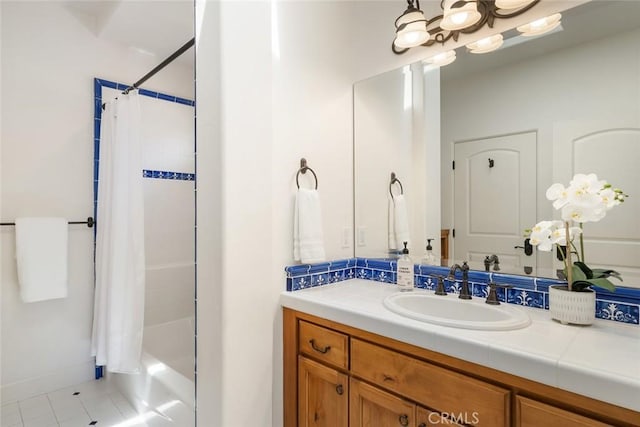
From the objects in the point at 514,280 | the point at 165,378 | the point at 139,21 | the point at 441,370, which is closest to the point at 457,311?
the point at 514,280

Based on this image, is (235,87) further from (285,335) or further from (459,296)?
(459,296)

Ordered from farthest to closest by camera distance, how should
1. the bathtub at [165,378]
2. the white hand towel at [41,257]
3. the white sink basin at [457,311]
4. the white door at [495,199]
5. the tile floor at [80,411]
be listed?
the white hand towel at [41,257], the tile floor at [80,411], the bathtub at [165,378], the white door at [495,199], the white sink basin at [457,311]

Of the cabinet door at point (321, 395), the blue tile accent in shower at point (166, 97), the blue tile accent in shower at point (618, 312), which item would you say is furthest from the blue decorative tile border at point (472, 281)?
the blue tile accent in shower at point (166, 97)

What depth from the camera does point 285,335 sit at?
144cm

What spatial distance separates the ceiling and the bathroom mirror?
1439 millimetres

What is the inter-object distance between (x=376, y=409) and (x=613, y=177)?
119 cm

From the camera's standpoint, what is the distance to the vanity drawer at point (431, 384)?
0.87 m

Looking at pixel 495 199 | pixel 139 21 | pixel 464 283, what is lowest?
pixel 464 283

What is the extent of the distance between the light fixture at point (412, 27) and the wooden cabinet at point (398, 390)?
4.47ft

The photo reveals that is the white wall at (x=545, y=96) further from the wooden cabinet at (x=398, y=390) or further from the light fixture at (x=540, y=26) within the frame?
the wooden cabinet at (x=398, y=390)

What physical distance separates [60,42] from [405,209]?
2.74 m

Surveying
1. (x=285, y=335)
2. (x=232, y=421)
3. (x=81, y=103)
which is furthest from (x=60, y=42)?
(x=232, y=421)

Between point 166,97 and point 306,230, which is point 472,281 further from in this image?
point 166,97

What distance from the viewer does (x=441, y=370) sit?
38.3 inches
